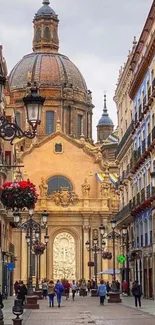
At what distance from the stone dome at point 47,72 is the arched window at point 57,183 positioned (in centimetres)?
1415

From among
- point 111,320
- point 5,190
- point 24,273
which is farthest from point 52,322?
point 24,273

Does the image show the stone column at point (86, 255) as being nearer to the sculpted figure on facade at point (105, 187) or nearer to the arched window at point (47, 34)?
the sculpted figure on facade at point (105, 187)

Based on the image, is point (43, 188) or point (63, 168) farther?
point (63, 168)

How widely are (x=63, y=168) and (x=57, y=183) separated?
2094 mm

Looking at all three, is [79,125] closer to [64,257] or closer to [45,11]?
[45,11]

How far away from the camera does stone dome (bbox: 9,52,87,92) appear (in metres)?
93.8

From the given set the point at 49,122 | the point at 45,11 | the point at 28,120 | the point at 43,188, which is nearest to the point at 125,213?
the point at 43,188

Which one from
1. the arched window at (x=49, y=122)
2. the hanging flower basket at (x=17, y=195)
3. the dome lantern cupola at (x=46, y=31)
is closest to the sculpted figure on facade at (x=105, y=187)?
the arched window at (x=49, y=122)

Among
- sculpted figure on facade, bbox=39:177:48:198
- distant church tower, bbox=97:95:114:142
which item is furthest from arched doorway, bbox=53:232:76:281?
distant church tower, bbox=97:95:114:142

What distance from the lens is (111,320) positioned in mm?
27375

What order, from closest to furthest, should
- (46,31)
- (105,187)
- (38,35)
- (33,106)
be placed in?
1. (33,106)
2. (105,187)
3. (46,31)
4. (38,35)

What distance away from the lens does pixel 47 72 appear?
9431 centimetres

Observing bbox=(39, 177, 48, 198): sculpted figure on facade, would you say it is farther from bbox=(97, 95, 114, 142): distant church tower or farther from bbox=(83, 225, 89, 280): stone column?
bbox=(97, 95, 114, 142): distant church tower

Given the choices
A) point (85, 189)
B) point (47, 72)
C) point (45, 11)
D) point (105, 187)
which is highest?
point (45, 11)
